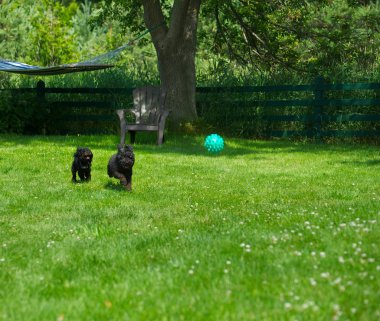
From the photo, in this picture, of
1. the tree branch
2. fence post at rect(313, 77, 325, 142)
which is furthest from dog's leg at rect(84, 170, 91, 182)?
fence post at rect(313, 77, 325, 142)

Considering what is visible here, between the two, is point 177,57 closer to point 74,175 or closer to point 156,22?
point 156,22

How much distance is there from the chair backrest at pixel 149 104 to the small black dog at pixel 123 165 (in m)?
6.49

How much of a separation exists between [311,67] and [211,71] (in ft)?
9.57

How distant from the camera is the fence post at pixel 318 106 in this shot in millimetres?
16234

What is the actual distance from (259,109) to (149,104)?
134 inches

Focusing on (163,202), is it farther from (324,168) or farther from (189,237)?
(324,168)

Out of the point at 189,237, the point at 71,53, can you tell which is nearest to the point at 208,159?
the point at 189,237

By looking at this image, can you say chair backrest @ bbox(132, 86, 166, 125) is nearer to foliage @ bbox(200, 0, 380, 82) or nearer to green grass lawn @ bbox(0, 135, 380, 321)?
foliage @ bbox(200, 0, 380, 82)

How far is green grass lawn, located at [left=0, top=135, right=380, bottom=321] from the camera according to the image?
3.82 meters

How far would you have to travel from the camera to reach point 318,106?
53.4 ft

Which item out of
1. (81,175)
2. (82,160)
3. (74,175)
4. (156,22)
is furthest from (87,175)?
(156,22)

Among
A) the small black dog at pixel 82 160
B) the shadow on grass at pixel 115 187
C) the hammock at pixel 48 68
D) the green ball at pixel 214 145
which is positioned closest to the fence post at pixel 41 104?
the hammock at pixel 48 68

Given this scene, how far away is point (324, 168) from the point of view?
35.6 feet

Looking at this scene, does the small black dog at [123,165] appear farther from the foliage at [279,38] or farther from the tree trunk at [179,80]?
the foliage at [279,38]
